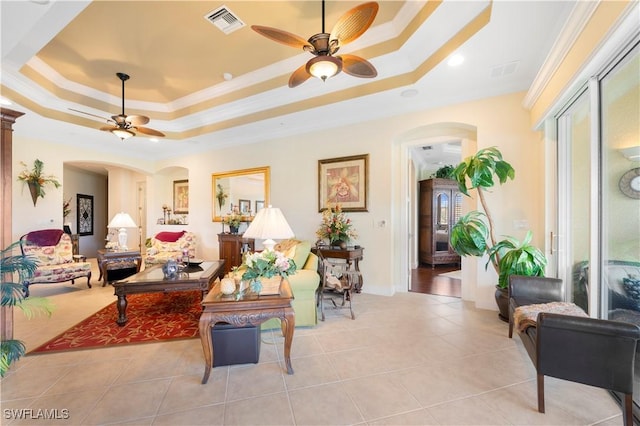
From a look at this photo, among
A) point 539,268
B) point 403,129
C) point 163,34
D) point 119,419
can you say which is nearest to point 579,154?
point 539,268

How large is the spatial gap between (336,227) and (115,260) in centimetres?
431

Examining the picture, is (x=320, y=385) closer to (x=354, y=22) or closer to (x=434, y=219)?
(x=354, y=22)

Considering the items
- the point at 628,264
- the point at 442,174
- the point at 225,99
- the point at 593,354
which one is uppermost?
the point at 225,99

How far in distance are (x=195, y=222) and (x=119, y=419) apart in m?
5.41

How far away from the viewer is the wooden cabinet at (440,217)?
22.0 ft

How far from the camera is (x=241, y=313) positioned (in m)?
2.10

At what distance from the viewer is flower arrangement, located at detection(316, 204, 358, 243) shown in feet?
14.5

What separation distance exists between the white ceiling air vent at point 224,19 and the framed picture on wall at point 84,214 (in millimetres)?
8663

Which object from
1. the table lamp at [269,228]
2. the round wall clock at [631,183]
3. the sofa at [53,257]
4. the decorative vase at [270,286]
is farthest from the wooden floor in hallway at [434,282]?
the sofa at [53,257]

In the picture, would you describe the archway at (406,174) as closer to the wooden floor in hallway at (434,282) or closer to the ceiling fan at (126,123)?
the wooden floor in hallway at (434,282)

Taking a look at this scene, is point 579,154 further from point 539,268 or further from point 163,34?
point 163,34

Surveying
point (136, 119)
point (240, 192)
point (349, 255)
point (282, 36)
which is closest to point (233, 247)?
point (240, 192)

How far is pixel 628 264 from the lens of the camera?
2.01 metres

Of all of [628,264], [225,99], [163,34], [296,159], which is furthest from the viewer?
[296,159]
